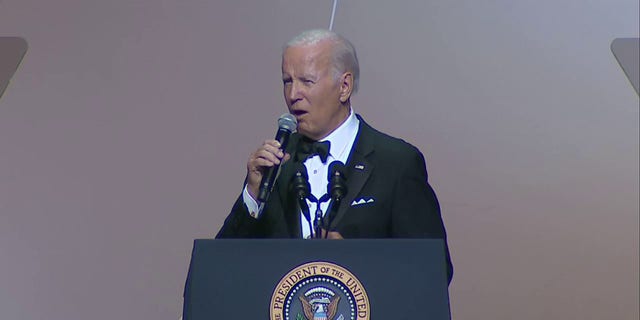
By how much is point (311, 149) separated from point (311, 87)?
16cm

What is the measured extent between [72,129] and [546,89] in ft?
4.84

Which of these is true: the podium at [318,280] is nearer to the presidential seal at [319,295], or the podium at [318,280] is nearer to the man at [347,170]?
the presidential seal at [319,295]

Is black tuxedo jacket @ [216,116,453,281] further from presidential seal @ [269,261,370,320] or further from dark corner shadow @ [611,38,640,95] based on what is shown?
dark corner shadow @ [611,38,640,95]

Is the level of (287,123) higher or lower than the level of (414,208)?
higher

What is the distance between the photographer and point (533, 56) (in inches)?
109

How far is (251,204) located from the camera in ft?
6.15

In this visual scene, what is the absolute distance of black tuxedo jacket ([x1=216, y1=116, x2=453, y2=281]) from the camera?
196 centimetres

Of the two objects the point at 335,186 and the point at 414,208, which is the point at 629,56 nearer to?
the point at 414,208

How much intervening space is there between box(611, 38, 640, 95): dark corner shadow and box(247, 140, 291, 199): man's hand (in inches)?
56.2

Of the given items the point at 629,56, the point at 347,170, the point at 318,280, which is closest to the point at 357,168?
the point at 347,170

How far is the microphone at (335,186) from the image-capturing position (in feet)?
6.04

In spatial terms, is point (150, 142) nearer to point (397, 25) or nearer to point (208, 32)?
point (208, 32)

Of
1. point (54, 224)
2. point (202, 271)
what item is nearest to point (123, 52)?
point (54, 224)

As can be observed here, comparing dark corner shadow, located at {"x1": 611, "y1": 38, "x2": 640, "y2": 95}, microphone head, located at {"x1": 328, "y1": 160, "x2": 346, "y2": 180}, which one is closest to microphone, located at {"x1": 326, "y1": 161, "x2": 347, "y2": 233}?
microphone head, located at {"x1": 328, "y1": 160, "x2": 346, "y2": 180}
